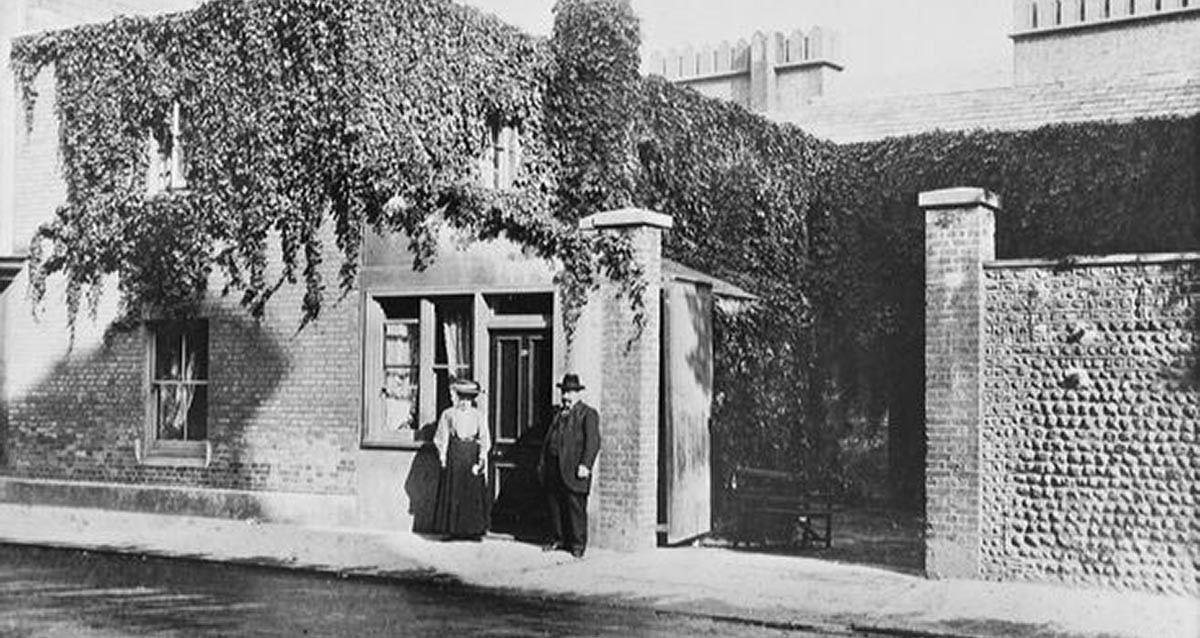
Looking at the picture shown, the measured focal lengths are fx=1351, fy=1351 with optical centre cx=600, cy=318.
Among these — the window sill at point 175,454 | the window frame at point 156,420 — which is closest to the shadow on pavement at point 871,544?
the window sill at point 175,454

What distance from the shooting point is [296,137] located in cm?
1580

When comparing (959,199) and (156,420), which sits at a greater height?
(959,199)

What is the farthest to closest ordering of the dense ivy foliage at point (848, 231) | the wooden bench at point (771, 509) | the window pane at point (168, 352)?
the dense ivy foliage at point (848, 231)
the window pane at point (168, 352)
the wooden bench at point (771, 509)

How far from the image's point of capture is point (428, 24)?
16000 millimetres

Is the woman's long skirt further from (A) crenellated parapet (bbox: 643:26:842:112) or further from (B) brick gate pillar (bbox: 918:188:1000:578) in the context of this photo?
(A) crenellated parapet (bbox: 643:26:842:112)

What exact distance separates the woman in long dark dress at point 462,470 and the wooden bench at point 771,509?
2.81 meters

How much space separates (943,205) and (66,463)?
12.4 meters

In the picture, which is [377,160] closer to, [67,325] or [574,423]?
[574,423]

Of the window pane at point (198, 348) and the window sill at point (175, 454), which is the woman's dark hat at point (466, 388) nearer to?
the window sill at point (175, 454)

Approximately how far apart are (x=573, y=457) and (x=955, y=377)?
3839 millimetres

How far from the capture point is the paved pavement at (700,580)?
9703 mm

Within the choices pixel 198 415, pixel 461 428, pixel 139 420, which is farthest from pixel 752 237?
pixel 139 420

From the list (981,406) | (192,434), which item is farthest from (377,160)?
(981,406)

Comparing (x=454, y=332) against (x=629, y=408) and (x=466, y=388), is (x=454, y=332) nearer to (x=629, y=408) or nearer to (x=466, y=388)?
(x=466, y=388)
